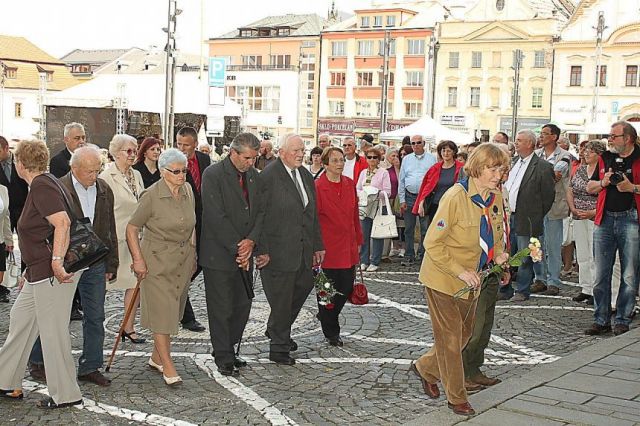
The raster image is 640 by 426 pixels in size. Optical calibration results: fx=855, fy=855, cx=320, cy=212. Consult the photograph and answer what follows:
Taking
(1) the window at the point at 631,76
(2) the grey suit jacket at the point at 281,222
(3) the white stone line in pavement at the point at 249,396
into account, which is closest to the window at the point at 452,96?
(1) the window at the point at 631,76

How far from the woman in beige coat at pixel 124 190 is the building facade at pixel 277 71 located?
203 ft

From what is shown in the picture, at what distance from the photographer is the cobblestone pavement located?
0.46 m

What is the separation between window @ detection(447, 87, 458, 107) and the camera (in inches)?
2547

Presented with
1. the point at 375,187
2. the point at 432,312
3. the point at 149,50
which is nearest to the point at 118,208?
the point at 432,312

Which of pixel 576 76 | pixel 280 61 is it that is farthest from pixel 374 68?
pixel 576 76

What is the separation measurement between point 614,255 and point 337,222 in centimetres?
311

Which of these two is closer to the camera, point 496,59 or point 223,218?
point 223,218

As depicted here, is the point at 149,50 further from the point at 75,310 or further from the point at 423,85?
the point at 75,310

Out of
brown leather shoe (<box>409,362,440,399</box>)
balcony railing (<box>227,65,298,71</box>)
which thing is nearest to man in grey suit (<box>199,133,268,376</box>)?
brown leather shoe (<box>409,362,440,399</box>)

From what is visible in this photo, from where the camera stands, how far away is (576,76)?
58906mm

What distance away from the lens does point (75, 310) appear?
9352 mm

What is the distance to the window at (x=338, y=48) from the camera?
71312 millimetres

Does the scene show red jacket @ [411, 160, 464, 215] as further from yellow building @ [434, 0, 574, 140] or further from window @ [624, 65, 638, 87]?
window @ [624, 65, 638, 87]

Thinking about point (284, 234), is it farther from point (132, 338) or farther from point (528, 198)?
point (528, 198)
